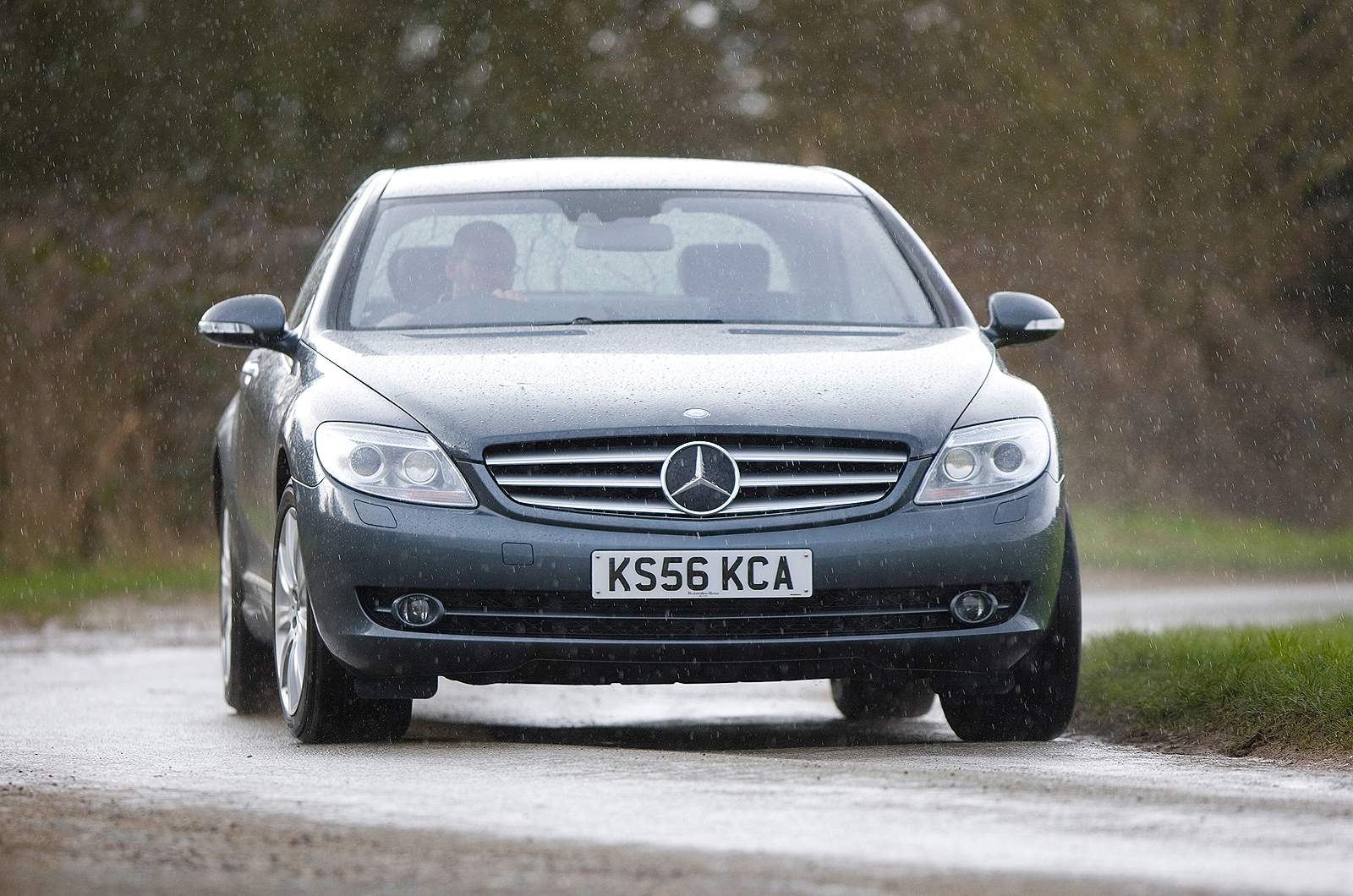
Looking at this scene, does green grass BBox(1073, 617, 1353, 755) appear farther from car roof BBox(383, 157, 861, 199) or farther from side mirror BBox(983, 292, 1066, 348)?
car roof BBox(383, 157, 861, 199)

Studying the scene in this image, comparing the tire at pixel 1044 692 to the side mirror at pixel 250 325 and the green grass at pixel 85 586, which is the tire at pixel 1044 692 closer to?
the side mirror at pixel 250 325

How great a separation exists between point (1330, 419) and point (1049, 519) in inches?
635

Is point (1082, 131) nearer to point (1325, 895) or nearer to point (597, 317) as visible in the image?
point (597, 317)

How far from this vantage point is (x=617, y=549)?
20.5ft

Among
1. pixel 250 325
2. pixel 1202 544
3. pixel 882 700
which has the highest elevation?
pixel 250 325

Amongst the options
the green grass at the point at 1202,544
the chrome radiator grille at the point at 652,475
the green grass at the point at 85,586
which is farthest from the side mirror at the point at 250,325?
the green grass at the point at 1202,544

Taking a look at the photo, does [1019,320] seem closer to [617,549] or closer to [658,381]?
[658,381]

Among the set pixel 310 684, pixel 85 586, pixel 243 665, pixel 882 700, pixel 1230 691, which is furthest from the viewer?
pixel 85 586

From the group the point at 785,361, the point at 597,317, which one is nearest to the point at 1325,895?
the point at 785,361

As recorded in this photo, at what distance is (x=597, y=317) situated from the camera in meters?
7.47

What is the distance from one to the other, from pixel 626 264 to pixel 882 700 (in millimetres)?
1954

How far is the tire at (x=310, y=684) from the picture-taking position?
22.0ft

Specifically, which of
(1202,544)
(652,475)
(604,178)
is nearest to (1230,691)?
(652,475)

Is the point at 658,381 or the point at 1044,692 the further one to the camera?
the point at 1044,692
